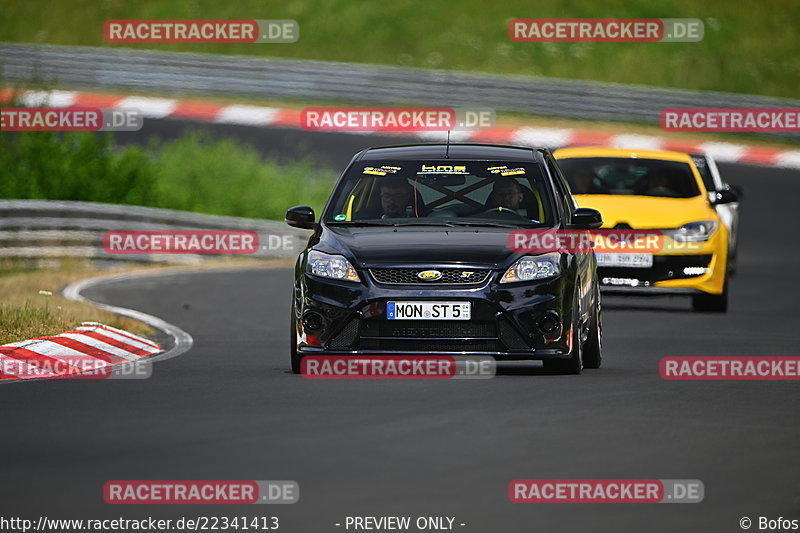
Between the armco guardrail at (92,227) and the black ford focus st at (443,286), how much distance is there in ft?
41.1

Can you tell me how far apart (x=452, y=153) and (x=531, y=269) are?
162cm

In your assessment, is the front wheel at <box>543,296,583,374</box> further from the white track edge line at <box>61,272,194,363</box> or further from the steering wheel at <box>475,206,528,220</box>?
the white track edge line at <box>61,272,194,363</box>

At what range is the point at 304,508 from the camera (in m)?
7.82

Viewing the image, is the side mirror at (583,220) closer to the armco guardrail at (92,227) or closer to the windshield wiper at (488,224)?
the windshield wiper at (488,224)

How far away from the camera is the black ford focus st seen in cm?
1230

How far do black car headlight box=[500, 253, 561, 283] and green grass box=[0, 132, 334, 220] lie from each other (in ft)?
54.9

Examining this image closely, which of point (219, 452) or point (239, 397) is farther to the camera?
point (239, 397)

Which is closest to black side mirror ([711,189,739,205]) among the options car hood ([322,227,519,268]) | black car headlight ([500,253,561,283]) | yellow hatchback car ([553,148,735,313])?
yellow hatchback car ([553,148,735,313])

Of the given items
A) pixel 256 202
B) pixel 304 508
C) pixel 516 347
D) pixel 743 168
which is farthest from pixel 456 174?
pixel 743 168

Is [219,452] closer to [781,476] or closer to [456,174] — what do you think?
[781,476]

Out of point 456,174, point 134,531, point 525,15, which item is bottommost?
point 134,531

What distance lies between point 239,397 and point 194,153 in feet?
72.0

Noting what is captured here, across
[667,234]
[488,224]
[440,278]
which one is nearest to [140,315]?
[667,234]

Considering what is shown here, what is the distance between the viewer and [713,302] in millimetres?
19234
